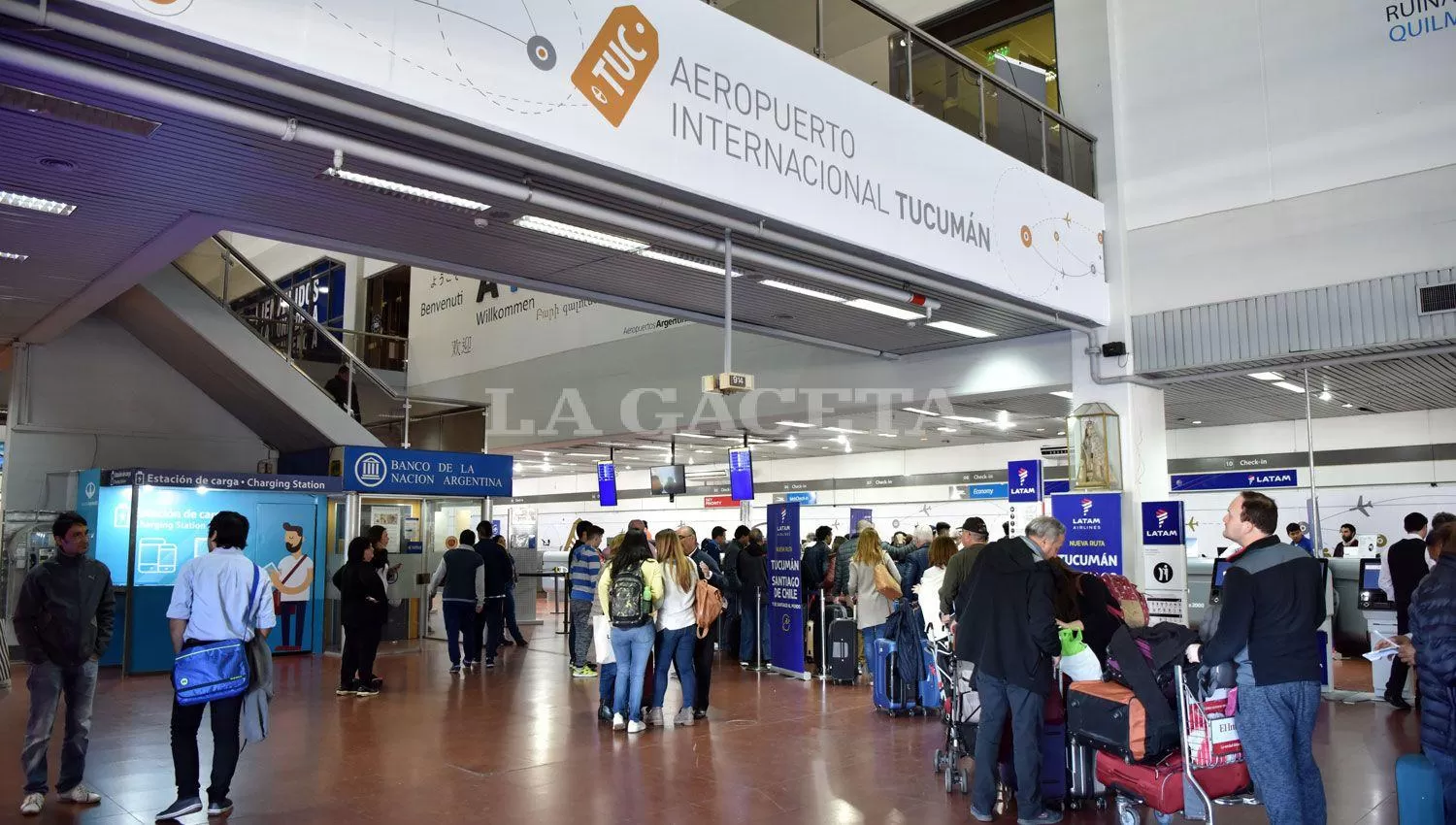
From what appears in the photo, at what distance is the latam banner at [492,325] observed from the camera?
15.4 metres

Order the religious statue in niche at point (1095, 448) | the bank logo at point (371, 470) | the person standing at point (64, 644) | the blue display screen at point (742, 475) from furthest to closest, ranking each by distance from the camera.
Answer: the blue display screen at point (742, 475) < the bank logo at point (371, 470) < the religious statue in niche at point (1095, 448) < the person standing at point (64, 644)

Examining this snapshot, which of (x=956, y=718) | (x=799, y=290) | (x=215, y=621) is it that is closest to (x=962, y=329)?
(x=799, y=290)

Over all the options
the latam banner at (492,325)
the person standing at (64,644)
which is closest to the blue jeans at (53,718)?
the person standing at (64,644)

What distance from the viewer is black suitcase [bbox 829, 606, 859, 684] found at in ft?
31.8

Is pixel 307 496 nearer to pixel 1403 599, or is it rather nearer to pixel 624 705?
pixel 624 705

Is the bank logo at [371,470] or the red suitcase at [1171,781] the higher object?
the bank logo at [371,470]

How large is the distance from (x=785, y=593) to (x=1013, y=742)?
17.7ft

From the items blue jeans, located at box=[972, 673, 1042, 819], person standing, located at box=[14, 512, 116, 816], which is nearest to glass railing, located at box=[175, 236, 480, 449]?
person standing, located at box=[14, 512, 116, 816]

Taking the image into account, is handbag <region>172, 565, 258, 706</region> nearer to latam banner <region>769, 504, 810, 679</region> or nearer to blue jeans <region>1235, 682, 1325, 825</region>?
blue jeans <region>1235, 682, 1325, 825</region>

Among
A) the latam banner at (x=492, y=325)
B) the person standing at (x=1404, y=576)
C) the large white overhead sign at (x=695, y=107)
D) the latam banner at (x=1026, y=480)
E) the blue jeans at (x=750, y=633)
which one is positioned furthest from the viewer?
the latam banner at (x=492, y=325)

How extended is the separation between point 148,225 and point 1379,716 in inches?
405

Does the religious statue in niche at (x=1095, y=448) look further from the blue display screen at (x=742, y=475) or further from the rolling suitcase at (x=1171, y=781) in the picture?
the rolling suitcase at (x=1171, y=781)

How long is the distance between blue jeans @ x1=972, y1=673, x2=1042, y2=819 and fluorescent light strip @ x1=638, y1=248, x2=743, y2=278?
3.79m

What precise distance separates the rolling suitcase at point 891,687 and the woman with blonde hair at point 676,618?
1583mm
